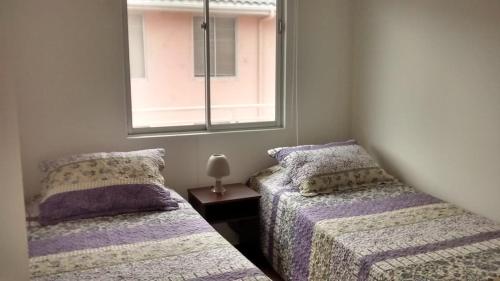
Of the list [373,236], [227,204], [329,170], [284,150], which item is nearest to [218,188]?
[227,204]

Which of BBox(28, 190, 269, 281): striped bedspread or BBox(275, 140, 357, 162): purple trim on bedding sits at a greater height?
BBox(275, 140, 357, 162): purple trim on bedding

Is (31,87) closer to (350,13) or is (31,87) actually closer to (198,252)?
(198,252)

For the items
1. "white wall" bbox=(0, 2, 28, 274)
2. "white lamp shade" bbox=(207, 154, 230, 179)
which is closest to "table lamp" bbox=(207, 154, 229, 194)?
"white lamp shade" bbox=(207, 154, 230, 179)

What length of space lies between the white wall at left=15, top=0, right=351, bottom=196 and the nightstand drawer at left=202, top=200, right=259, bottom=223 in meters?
0.33

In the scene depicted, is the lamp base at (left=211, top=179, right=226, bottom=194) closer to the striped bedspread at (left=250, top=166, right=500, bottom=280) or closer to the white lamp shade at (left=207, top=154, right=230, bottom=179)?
the white lamp shade at (left=207, top=154, right=230, bottom=179)

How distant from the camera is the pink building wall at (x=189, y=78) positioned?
3.12 m

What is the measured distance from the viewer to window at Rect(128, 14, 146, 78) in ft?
9.95

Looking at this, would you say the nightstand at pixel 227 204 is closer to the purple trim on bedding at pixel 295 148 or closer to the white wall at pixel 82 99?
the white wall at pixel 82 99

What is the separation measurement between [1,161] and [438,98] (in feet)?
9.09

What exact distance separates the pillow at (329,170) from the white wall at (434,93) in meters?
0.28

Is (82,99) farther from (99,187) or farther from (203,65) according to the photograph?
(203,65)

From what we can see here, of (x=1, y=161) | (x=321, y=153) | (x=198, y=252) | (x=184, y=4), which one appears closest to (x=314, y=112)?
(x=321, y=153)

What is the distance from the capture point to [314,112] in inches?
139

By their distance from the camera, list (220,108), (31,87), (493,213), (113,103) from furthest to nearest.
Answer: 1. (220,108)
2. (113,103)
3. (31,87)
4. (493,213)
